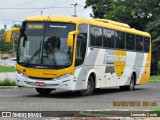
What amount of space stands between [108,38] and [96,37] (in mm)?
1609

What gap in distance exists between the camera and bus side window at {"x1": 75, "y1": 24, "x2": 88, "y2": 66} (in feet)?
67.6

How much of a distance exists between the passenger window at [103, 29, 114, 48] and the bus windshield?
3.29 m

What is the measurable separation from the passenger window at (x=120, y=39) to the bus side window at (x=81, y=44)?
4006mm

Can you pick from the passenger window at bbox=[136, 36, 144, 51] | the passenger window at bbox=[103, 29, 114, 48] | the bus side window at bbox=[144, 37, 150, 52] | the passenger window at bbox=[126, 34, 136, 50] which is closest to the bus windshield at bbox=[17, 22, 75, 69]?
the passenger window at bbox=[103, 29, 114, 48]

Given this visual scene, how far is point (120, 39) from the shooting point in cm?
2547

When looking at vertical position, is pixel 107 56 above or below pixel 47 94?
above

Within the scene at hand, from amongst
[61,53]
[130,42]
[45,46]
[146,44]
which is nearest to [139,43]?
[146,44]

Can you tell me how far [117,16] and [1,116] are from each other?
42.9m

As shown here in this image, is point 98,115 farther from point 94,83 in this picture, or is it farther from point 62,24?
point 94,83

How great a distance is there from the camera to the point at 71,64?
20094mm

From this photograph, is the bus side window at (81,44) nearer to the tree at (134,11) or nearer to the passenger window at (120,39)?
the passenger window at (120,39)

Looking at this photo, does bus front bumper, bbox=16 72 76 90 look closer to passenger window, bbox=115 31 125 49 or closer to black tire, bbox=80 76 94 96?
black tire, bbox=80 76 94 96

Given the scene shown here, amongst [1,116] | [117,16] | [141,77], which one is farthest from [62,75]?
[117,16]

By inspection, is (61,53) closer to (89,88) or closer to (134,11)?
(89,88)
